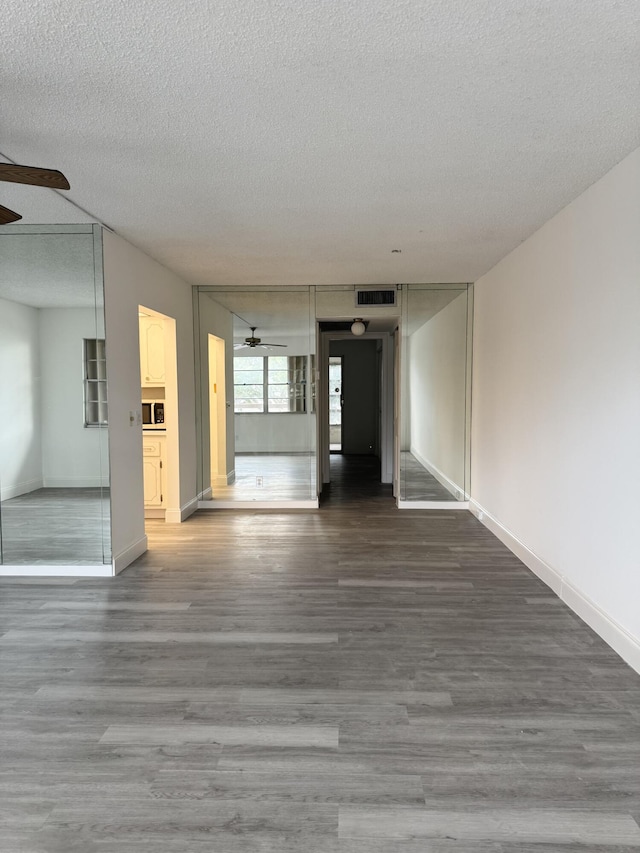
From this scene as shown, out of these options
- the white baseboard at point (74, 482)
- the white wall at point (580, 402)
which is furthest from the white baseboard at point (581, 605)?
the white baseboard at point (74, 482)

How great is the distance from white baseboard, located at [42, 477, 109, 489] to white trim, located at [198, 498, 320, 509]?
2.39 m

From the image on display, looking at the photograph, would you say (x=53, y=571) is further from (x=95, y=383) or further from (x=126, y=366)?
(x=126, y=366)

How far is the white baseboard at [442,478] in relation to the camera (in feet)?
20.8

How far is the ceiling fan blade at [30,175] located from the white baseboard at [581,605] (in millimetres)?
3389

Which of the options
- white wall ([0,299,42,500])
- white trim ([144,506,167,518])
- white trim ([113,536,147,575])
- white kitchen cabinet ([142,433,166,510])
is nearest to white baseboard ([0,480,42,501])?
white wall ([0,299,42,500])

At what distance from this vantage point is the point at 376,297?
20.6 feet

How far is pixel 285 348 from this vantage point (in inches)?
253

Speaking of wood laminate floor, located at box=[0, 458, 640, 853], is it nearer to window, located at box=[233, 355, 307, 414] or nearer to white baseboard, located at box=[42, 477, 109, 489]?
white baseboard, located at box=[42, 477, 109, 489]

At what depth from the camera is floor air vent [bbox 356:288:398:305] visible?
6281 mm

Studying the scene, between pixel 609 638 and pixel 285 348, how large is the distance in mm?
4546

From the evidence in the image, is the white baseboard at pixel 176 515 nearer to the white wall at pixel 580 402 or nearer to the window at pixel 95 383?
the window at pixel 95 383

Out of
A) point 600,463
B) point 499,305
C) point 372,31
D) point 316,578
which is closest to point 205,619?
point 316,578

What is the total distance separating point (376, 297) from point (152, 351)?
8.66ft

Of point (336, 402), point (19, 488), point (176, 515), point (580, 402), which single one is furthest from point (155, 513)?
point (336, 402)
